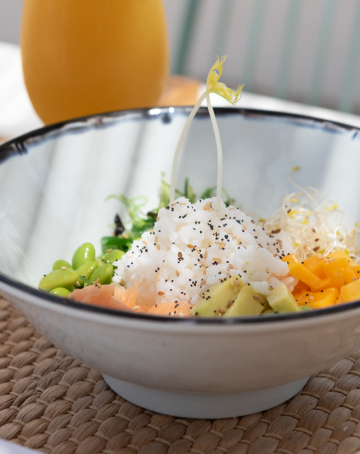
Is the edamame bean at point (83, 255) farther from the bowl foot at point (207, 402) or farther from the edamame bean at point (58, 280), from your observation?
the bowl foot at point (207, 402)

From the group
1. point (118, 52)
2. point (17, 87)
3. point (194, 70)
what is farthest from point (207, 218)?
point (194, 70)

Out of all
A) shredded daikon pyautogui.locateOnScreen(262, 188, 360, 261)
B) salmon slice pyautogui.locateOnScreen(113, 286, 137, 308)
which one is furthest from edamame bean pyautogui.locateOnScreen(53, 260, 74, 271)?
shredded daikon pyautogui.locateOnScreen(262, 188, 360, 261)

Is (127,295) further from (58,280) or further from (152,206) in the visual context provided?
(152,206)

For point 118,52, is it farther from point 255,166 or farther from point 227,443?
point 227,443

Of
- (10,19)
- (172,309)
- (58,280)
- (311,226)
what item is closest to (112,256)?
(58,280)

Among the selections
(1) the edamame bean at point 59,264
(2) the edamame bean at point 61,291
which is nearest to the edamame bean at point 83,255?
(1) the edamame bean at point 59,264

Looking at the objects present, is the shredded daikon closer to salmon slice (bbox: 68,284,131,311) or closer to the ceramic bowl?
the ceramic bowl
